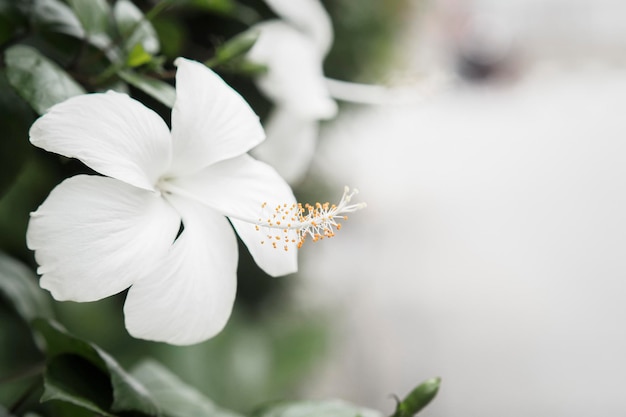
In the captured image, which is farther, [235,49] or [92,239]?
[235,49]

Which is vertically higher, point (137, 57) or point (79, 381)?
point (137, 57)

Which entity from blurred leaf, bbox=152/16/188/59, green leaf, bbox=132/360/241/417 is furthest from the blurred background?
green leaf, bbox=132/360/241/417

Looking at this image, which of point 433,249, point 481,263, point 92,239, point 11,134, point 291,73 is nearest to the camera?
point 92,239

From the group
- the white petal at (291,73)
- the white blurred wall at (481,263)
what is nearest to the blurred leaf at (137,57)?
the white petal at (291,73)

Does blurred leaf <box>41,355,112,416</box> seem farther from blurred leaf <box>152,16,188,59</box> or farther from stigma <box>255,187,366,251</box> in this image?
blurred leaf <box>152,16,188,59</box>

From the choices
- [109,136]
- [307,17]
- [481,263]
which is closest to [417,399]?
[109,136]

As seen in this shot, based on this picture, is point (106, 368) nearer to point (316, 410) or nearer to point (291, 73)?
point (316, 410)

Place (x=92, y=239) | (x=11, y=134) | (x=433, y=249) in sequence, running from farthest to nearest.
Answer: (x=433, y=249) → (x=11, y=134) → (x=92, y=239)
